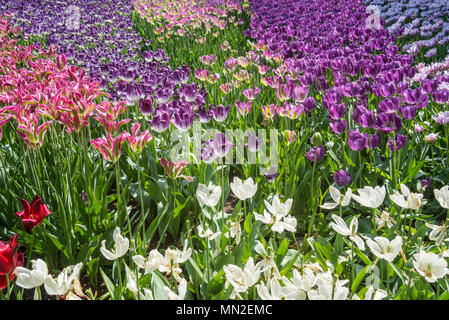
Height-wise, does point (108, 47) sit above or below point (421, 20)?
below

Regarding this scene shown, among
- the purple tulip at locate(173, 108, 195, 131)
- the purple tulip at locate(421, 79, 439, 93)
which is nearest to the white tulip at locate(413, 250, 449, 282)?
the purple tulip at locate(173, 108, 195, 131)

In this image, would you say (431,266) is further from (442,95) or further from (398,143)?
(442,95)

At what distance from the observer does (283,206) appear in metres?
1.48

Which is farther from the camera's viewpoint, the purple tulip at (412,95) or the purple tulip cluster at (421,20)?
the purple tulip cluster at (421,20)

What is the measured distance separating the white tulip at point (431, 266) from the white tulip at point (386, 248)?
6cm

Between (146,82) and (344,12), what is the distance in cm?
442

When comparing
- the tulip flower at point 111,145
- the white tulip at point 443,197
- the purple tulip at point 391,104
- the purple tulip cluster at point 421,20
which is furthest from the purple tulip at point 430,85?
the purple tulip cluster at point 421,20

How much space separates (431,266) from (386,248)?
5.0 inches

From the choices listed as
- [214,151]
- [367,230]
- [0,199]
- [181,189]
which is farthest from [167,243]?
[367,230]

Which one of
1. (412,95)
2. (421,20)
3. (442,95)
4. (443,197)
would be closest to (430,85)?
(442,95)

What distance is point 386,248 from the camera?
4.17ft

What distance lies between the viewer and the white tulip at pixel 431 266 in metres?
1.19

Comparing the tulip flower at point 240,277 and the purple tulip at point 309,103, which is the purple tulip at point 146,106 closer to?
the purple tulip at point 309,103
